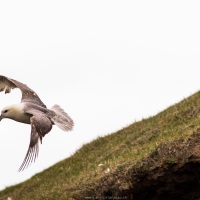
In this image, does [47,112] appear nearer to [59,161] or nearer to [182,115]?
[182,115]

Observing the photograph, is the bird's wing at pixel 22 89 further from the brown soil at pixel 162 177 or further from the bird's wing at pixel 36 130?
the brown soil at pixel 162 177

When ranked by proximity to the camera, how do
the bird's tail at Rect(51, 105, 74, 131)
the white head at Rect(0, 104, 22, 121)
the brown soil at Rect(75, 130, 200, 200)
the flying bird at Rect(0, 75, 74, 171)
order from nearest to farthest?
the brown soil at Rect(75, 130, 200, 200) → the flying bird at Rect(0, 75, 74, 171) → the white head at Rect(0, 104, 22, 121) → the bird's tail at Rect(51, 105, 74, 131)

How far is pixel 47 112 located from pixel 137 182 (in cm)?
682

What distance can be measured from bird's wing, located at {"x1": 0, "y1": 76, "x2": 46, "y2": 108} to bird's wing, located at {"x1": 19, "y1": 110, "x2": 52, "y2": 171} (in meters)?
2.99

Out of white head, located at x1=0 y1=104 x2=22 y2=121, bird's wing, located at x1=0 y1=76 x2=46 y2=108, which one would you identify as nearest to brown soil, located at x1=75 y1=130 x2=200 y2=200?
white head, located at x1=0 y1=104 x2=22 y2=121

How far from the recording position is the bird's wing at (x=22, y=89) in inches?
944

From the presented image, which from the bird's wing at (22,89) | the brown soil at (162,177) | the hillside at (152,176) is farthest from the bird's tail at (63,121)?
the brown soil at (162,177)

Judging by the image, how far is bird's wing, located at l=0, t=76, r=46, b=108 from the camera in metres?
24.0

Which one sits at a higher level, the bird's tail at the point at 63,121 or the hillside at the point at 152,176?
the bird's tail at the point at 63,121

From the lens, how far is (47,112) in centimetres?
2189

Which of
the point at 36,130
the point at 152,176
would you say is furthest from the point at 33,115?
the point at 152,176

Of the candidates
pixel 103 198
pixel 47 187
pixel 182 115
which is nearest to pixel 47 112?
pixel 47 187

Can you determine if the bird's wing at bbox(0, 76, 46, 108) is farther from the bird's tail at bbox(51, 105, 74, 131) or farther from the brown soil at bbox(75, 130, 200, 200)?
the brown soil at bbox(75, 130, 200, 200)

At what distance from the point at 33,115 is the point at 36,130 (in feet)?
3.84
